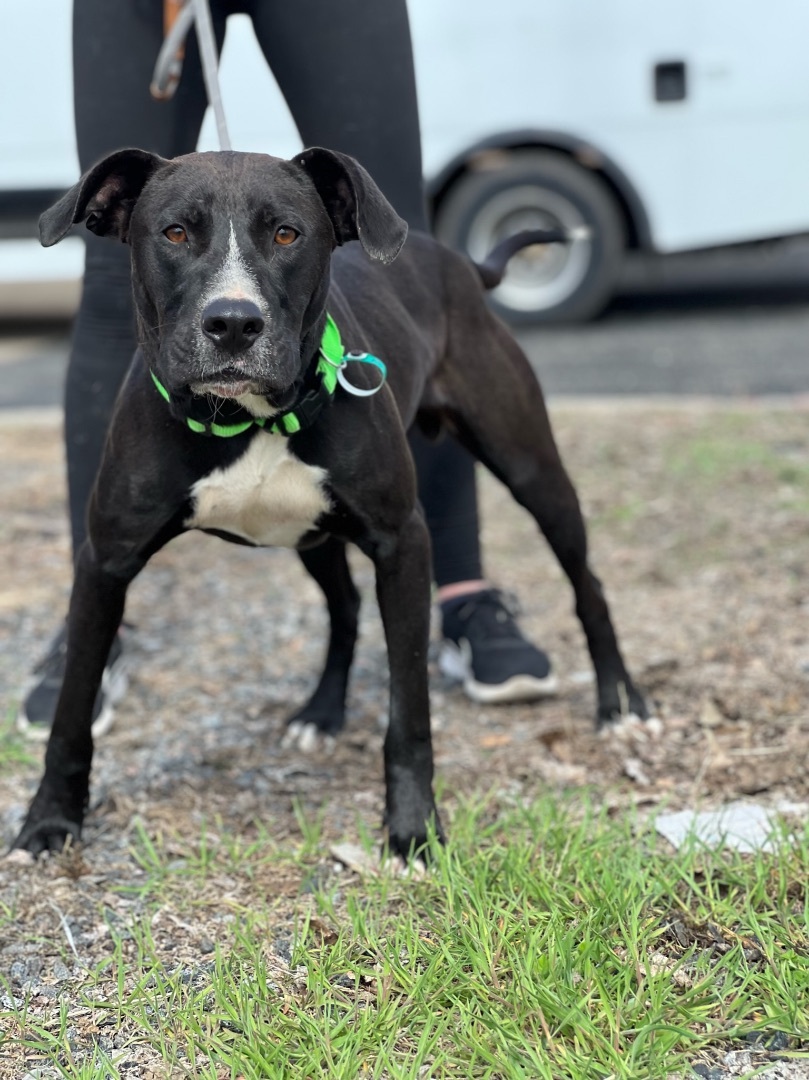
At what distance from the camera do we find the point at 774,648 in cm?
356

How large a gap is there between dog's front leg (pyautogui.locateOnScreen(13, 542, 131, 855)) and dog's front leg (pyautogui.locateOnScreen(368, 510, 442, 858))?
48cm

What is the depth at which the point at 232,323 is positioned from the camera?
6.66 feet

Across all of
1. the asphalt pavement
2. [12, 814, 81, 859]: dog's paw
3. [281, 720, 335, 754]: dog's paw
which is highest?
the asphalt pavement

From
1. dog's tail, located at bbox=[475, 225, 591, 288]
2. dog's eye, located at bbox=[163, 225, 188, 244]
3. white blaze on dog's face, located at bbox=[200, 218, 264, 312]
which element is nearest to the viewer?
white blaze on dog's face, located at bbox=[200, 218, 264, 312]

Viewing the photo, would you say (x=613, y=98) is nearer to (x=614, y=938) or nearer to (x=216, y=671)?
(x=216, y=671)

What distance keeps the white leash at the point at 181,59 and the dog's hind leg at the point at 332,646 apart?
3.34 ft

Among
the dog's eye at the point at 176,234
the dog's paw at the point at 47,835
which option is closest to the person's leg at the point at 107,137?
the dog's paw at the point at 47,835

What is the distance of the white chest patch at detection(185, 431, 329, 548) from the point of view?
2.33 m

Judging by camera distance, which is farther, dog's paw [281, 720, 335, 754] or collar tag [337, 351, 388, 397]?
dog's paw [281, 720, 335, 754]

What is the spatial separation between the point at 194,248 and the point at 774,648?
205cm

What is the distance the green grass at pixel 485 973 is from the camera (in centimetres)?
193

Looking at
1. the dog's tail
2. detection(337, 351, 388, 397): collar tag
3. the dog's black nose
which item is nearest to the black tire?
the dog's tail

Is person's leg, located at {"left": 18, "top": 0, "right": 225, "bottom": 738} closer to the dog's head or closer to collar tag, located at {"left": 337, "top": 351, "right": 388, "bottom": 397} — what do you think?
the dog's head

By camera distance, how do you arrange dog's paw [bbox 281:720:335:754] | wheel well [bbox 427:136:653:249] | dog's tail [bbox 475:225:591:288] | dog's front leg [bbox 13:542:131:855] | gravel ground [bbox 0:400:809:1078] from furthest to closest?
1. wheel well [bbox 427:136:653:249]
2. dog's tail [bbox 475:225:591:288]
3. dog's paw [bbox 281:720:335:754]
4. gravel ground [bbox 0:400:809:1078]
5. dog's front leg [bbox 13:542:131:855]
